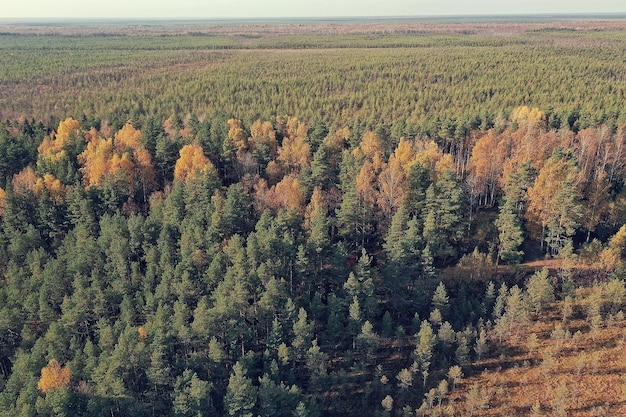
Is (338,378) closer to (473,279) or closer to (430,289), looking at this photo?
(430,289)

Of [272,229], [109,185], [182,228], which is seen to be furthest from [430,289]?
[109,185]

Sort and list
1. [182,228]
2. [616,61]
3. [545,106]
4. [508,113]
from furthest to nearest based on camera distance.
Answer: [616,61] → [545,106] → [508,113] → [182,228]

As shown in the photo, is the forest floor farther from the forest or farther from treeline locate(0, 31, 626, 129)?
treeline locate(0, 31, 626, 129)

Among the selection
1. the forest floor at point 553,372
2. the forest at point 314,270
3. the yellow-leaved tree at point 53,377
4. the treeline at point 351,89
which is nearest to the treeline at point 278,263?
the yellow-leaved tree at point 53,377

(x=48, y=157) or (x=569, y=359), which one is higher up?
(x=48, y=157)

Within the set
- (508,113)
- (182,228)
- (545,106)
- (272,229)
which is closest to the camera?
(272,229)

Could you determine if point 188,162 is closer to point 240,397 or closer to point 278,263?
point 278,263

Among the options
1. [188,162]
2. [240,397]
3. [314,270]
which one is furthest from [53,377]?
[188,162]

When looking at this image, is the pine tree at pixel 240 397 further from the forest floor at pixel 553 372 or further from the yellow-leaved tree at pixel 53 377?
the forest floor at pixel 553 372
